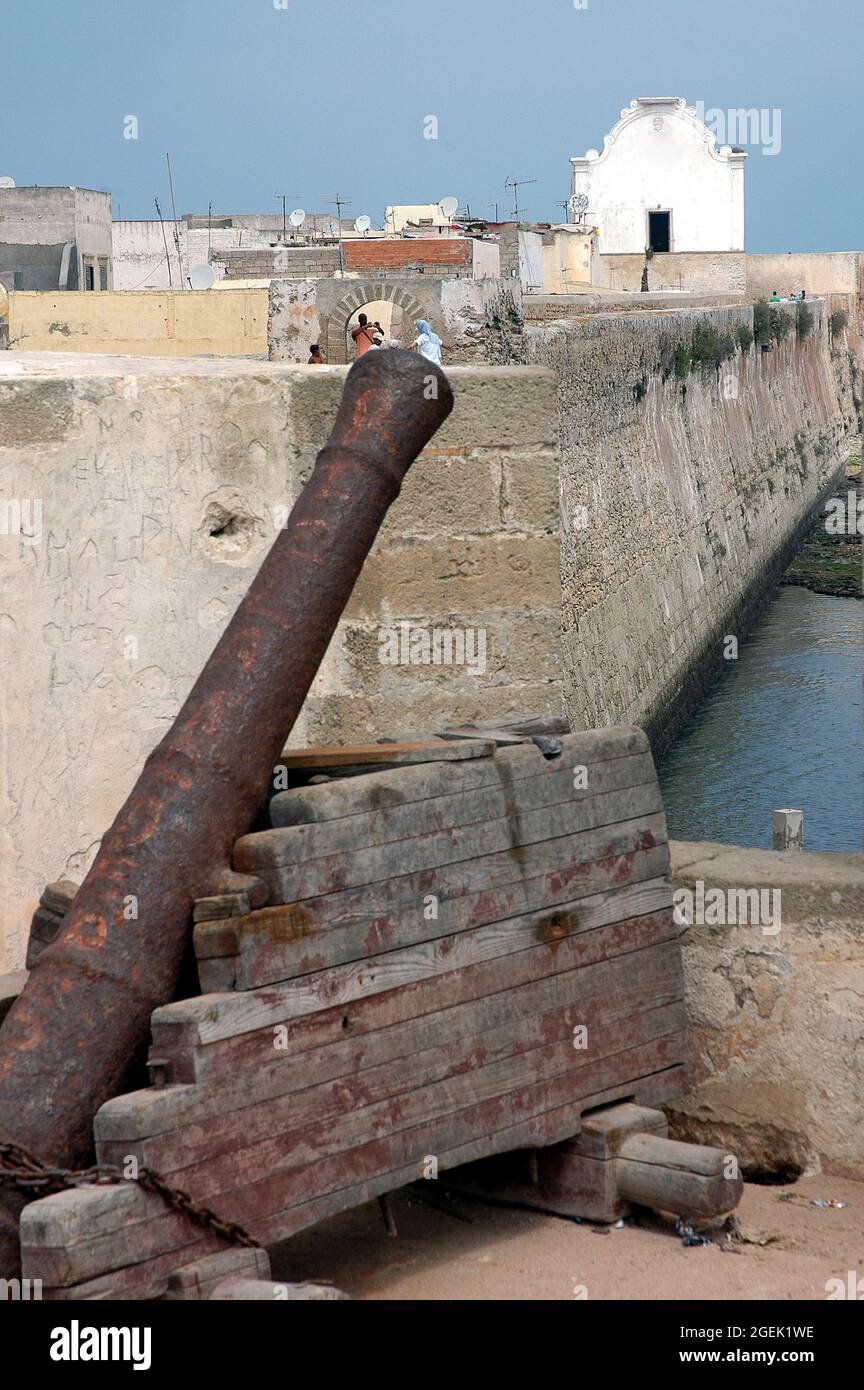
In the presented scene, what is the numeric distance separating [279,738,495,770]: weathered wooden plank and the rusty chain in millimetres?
792

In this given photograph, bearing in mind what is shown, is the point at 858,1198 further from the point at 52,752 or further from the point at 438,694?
the point at 52,752

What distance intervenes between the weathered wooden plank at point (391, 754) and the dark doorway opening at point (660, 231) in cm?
4365

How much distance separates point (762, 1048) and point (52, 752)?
1.56 m

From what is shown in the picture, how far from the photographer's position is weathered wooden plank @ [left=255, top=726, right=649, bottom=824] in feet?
8.87

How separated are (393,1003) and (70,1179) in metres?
0.59

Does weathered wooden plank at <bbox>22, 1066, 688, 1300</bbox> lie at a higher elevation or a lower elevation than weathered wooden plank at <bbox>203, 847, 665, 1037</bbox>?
lower

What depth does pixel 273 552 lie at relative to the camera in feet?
9.49

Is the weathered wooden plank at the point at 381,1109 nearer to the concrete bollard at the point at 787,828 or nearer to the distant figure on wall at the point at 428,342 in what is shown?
the distant figure on wall at the point at 428,342

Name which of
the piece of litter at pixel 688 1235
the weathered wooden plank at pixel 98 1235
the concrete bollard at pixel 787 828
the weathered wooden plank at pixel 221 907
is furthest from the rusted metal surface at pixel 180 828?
the concrete bollard at pixel 787 828

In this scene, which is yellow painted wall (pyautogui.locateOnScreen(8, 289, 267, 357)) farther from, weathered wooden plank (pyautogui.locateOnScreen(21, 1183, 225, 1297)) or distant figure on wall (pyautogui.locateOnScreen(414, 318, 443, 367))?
weathered wooden plank (pyautogui.locateOnScreen(21, 1183, 225, 1297))

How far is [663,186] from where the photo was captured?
147 ft

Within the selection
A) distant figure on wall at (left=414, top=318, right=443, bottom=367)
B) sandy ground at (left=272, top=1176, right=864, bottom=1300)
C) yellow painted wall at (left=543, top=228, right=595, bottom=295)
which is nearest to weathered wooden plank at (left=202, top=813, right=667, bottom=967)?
sandy ground at (left=272, top=1176, right=864, bottom=1300)

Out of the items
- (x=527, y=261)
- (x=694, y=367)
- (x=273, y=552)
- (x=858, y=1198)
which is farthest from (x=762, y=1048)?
(x=527, y=261)

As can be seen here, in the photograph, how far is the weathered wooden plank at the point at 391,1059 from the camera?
2465 millimetres
